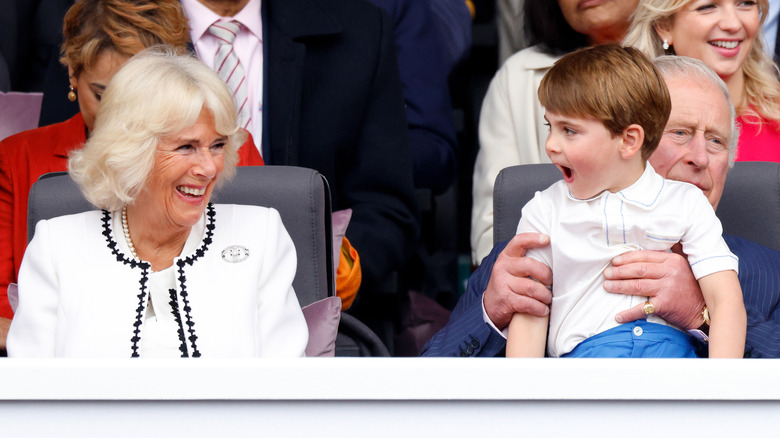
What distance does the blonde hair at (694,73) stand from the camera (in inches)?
68.2

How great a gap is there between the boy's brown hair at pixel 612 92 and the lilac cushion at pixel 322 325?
56 cm

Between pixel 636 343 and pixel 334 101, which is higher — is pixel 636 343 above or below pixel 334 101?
below

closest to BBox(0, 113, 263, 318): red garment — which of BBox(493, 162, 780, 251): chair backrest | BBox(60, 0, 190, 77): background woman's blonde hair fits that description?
BBox(60, 0, 190, 77): background woman's blonde hair

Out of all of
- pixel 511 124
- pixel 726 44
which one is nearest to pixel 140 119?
pixel 511 124

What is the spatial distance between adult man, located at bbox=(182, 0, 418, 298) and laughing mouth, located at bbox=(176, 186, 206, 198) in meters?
0.66

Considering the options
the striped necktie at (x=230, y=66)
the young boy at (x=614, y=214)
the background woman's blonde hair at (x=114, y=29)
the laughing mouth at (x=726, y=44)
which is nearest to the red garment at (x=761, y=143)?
the laughing mouth at (x=726, y=44)

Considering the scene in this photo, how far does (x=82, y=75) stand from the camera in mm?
2098

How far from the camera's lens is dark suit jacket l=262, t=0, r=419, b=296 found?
2330 millimetres

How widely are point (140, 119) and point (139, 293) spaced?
0.93 feet

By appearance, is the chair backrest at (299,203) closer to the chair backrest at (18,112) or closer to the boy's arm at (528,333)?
the boy's arm at (528,333)

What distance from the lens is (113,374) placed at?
109cm

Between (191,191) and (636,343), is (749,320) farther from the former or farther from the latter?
(191,191)

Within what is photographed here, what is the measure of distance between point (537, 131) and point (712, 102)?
793 mm

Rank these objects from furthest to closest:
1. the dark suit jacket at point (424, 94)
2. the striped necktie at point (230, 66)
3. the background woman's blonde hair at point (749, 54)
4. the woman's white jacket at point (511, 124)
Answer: the dark suit jacket at point (424, 94)
the woman's white jacket at point (511, 124)
the striped necktie at point (230, 66)
the background woman's blonde hair at point (749, 54)
